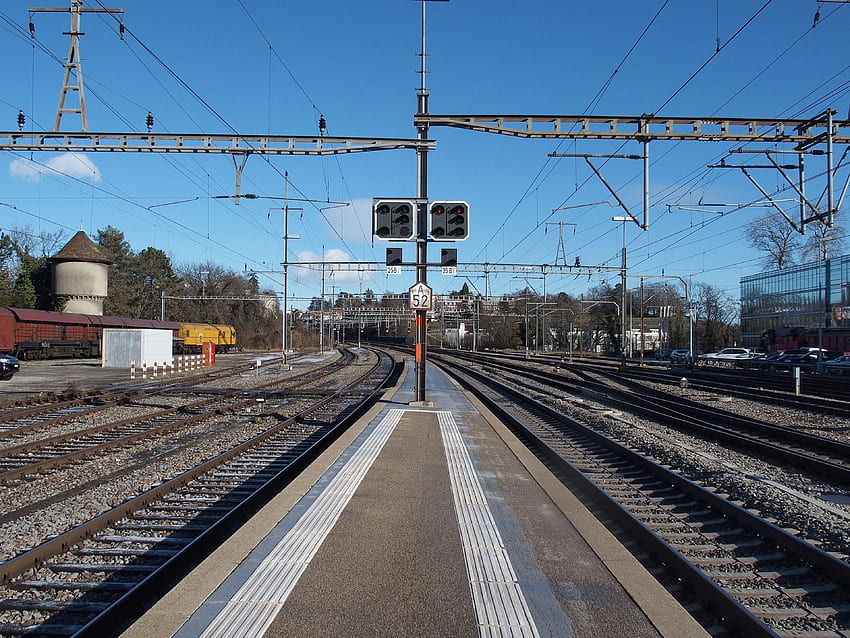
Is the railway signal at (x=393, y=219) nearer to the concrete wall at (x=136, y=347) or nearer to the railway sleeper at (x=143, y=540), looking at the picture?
the railway sleeper at (x=143, y=540)

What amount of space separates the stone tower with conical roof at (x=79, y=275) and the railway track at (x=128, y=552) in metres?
64.8

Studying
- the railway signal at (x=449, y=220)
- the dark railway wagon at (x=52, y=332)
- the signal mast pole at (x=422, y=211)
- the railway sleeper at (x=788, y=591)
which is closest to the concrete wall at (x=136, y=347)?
the dark railway wagon at (x=52, y=332)

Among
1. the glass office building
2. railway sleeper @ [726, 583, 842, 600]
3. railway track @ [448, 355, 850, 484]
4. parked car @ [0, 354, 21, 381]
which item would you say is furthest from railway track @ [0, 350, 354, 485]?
the glass office building

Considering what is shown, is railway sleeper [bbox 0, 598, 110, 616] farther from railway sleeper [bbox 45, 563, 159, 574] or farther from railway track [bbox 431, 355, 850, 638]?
railway track [bbox 431, 355, 850, 638]

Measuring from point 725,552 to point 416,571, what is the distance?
10.4 feet

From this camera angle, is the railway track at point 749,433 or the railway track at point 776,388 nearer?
the railway track at point 749,433

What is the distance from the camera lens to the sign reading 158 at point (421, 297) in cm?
1706

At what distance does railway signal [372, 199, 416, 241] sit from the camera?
53.6 feet

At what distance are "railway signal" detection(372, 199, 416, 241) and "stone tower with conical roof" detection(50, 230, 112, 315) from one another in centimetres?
6073

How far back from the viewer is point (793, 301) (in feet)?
241

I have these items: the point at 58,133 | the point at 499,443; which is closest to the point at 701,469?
the point at 499,443

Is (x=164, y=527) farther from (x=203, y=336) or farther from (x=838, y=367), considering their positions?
(x=203, y=336)

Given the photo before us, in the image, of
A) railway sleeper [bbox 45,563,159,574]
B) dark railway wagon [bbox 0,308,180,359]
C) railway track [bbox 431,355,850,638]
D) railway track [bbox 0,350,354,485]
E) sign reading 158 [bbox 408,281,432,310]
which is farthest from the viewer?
dark railway wagon [bbox 0,308,180,359]

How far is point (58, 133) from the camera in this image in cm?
1677
